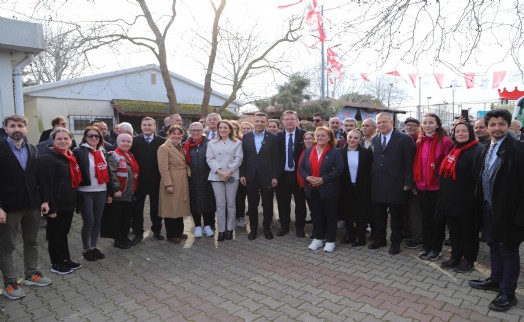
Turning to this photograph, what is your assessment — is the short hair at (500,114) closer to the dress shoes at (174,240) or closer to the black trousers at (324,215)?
the black trousers at (324,215)

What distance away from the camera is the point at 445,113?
66.9 feet

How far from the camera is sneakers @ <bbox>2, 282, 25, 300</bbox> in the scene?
149 inches

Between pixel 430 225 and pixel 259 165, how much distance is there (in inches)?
105

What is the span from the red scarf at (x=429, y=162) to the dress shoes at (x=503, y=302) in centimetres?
168

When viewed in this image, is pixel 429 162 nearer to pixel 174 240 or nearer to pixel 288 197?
pixel 288 197

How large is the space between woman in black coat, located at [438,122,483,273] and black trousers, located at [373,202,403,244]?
0.69 m

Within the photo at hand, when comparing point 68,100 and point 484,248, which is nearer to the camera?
point 484,248

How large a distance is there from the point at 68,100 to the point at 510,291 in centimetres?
1963

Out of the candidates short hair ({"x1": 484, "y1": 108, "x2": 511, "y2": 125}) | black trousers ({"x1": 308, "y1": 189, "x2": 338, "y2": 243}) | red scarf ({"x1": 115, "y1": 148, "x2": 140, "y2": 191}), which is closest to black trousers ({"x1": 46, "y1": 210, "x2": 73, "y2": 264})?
red scarf ({"x1": 115, "y1": 148, "x2": 140, "y2": 191})

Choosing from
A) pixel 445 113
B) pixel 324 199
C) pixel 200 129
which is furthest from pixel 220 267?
pixel 445 113

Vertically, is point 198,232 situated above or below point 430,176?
below

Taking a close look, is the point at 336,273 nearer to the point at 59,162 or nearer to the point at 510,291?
the point at 510,291

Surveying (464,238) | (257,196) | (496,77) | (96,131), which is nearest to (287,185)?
(257,196)

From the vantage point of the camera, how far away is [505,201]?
3453 millimetres
